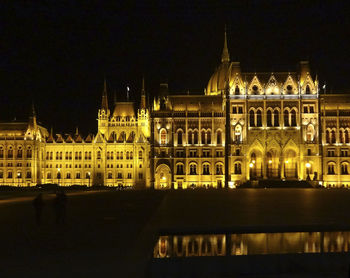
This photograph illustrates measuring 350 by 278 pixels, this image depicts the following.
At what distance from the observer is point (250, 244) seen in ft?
59.4

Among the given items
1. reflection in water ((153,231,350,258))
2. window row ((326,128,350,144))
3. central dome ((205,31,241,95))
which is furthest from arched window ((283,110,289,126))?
reflection in water ((153,231,350,258))

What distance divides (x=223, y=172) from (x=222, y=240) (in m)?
83.5

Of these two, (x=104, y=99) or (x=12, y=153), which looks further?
(x=104, y=99)

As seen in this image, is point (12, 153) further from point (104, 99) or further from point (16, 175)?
point (104, 99)

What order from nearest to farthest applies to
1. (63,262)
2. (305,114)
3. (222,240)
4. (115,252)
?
(63,262), (115,252), (222,240), (305,114)

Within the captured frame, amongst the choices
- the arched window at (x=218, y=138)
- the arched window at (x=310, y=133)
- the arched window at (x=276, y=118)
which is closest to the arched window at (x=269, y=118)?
the arched window at (x=276, y=118)

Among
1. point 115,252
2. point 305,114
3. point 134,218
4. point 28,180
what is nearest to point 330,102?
point 305,114

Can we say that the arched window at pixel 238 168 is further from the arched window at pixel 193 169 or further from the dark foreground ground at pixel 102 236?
the dark foreground ground at pixel 102 236

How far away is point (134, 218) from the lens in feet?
87.1

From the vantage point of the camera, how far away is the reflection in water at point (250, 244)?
16.8 metres

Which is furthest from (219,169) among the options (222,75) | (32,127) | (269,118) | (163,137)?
(32,127)

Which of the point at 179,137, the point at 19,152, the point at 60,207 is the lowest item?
the point at 60,207

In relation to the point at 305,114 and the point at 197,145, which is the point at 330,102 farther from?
the point at 197,145

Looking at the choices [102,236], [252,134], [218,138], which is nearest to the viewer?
[102,236]
